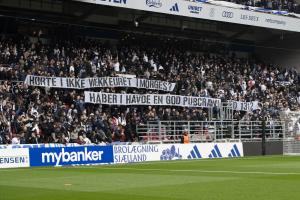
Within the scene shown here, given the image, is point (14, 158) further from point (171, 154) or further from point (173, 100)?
point (173, 100)

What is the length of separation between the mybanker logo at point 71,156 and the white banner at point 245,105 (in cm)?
1596

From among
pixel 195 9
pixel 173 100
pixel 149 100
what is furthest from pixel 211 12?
pixel 149 100

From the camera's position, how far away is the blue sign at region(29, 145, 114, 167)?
86.3 ft

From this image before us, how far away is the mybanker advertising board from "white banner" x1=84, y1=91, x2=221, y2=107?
5.11m

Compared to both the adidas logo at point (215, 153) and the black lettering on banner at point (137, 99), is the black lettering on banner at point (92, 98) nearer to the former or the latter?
the black lettering on banner at point (137, 99)

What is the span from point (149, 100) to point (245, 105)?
8.34 metres

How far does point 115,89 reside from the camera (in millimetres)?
37219

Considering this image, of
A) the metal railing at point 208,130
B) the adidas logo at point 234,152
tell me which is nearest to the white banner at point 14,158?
the metal railing at point 208,130

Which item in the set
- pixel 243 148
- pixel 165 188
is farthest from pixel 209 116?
pixel 165 188

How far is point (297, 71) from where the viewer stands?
179 ft

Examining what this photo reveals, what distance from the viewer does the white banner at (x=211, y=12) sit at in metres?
39.6

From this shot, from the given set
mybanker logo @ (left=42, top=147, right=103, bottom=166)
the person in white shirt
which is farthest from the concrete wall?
the person in white shirt

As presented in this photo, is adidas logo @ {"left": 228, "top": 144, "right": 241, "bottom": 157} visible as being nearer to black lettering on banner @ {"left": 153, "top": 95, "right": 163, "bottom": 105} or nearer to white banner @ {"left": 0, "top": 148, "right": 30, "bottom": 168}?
black lettering on banner @ {"left": 153, "top": 95, "right": 163, "bottom": 105}

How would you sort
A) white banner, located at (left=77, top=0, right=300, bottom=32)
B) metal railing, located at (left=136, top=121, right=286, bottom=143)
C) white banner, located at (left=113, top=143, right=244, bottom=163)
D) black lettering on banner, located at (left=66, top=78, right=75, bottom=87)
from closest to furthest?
white banner, located at (left=113, top=143, right=244, bottom=163)
black lettering on banner, located at (left=66, top=78, right=75, bottom=87)
metal railing, located at (left=136, top=121, right=286, bottom=143)
white banner, located at (left=77, top=0, right=300, bottom=32)
